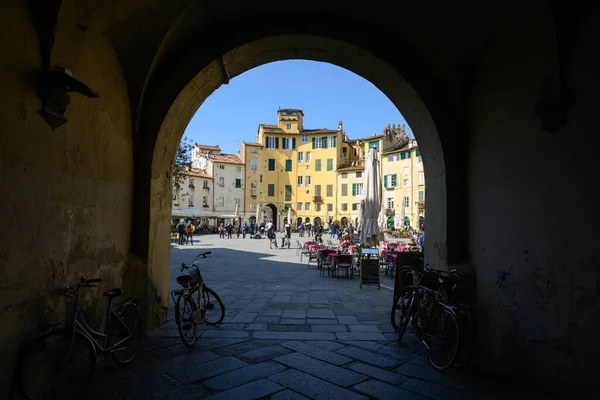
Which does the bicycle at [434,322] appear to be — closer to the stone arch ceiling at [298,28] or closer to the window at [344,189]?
the stone arch ceiling at [298,28]

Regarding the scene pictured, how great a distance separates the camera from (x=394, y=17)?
484 centimetres

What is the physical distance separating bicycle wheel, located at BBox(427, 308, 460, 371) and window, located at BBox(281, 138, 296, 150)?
2001 inches

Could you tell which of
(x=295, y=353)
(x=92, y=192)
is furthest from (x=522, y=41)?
(x=92, y=192)

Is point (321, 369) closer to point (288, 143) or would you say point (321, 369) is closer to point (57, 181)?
point (57, 181)

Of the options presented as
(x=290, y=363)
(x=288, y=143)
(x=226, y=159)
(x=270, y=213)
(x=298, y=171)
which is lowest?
(x=290, y=363)

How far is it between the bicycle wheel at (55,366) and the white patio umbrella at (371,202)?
10.2 meters

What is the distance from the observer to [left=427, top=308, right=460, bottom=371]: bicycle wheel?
389 cm

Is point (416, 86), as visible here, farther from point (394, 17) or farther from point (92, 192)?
point (92, 192)

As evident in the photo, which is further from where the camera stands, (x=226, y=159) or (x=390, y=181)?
(x=226, y=159)

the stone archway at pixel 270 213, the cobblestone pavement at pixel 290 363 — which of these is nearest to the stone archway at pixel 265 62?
the cobblestone pavement at pixel 290 363

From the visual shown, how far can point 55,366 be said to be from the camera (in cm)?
333

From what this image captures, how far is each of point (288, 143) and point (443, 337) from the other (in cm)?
5142

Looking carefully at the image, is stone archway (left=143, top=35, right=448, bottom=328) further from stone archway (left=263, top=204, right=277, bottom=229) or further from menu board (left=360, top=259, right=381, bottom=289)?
stone archway (left=263, top=204, right=277, bottom=229)

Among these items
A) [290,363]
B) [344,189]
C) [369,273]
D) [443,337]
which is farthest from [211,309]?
[344,189]
